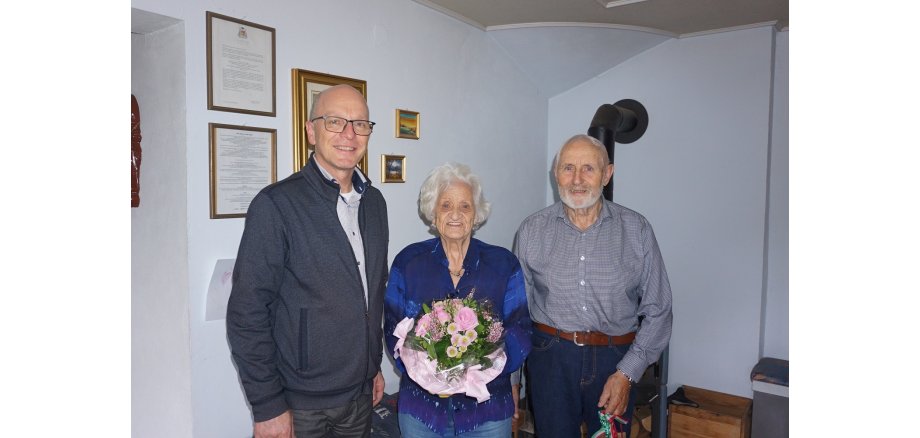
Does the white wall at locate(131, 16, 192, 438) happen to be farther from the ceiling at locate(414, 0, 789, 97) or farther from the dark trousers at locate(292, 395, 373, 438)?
the ceiling at locate(414, 0, 789, 97)

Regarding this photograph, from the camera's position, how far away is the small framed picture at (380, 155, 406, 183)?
311 cm

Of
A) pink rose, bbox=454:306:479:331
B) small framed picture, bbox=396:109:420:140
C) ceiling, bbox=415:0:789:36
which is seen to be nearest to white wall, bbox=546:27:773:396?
ceiling, bbox=415:0:789:36

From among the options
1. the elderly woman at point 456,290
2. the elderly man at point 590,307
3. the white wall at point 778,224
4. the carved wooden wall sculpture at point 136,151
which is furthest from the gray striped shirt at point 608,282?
the white wall at point 778,224

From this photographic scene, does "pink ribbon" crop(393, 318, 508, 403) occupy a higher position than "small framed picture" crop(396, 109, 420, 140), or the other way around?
"small framed picture" crop(396, 109, 420, 140)

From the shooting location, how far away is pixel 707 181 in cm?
433

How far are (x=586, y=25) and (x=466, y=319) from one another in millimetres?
3023

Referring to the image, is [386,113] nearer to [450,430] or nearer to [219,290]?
[219,290]

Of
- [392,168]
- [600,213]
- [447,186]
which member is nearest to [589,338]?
[600,213]

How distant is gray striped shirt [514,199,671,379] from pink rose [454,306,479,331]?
2.18ft

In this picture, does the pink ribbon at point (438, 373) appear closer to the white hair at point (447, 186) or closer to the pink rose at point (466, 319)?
the pink rose at point (466, 319)
